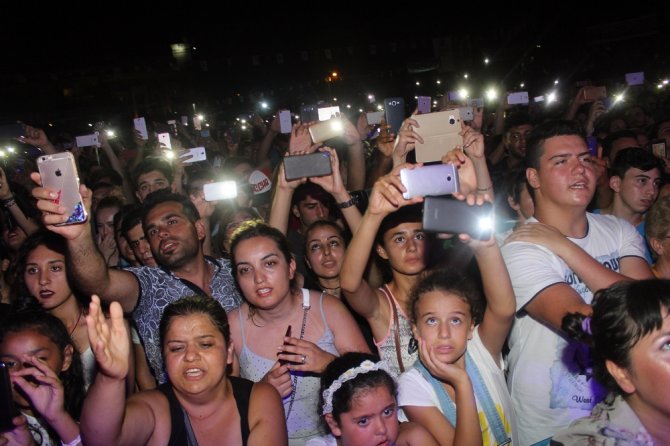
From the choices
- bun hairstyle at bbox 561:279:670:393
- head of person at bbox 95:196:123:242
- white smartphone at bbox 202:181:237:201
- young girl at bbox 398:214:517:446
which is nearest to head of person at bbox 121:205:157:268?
white smartphone at bbox 202:181:237:201

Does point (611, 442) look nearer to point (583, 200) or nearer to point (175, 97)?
point (583, 200)

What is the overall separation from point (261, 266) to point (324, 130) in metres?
1.35

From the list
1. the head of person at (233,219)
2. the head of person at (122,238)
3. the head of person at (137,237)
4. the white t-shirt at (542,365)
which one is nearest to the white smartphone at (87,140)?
the head of person at (122,238)

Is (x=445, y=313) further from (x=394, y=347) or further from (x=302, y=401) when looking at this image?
(x=302, y=401)

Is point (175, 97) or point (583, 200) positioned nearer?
point (583, 200)

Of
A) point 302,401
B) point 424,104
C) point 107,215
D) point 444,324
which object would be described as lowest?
point 302,401

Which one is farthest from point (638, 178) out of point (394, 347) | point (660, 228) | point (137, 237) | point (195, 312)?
point (137, 237)

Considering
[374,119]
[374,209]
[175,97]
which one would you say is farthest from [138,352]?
[175,97]

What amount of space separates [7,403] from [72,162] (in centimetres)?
104

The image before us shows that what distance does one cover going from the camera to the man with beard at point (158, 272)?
249 cm

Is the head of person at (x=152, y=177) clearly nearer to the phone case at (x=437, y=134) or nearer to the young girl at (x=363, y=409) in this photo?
the phone case at (x=437, y=134)

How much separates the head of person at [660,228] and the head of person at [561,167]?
752 mm

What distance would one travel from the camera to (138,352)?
330 cm

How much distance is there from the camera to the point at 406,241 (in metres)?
3.09
